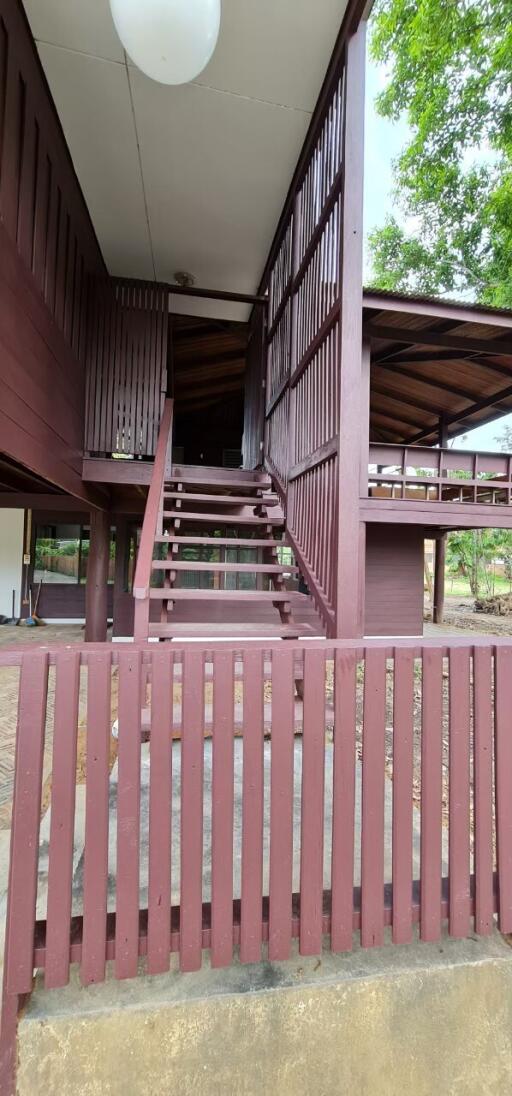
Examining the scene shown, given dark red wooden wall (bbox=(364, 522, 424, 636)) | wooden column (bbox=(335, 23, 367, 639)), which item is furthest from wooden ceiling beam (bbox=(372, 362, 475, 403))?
wooden column (bbox=(335, 23, 367, 639))

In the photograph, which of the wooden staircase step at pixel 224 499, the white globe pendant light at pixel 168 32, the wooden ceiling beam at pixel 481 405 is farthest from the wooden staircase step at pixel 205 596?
the wooden ceiling beam at pixel 481 405

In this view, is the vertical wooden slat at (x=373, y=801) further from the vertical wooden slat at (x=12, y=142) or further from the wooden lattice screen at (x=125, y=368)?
the wooden lattice screen at (x=125, y=368)

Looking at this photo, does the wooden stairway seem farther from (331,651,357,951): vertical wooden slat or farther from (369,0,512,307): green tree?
(369,0,512,307): green tree

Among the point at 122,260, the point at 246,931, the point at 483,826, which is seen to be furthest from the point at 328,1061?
the point at 122,260

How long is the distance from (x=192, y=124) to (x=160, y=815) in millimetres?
4366

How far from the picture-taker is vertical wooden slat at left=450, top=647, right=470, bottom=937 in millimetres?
1391

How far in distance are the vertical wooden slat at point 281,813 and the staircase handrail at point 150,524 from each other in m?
1.31

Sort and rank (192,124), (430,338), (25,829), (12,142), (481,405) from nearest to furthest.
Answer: (25,829)
(12,142)
(192,124)
(430,338)
(481,405)

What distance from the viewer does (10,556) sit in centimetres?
898

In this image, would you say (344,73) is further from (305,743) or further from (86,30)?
(305,743)

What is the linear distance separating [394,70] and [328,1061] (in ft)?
41.3

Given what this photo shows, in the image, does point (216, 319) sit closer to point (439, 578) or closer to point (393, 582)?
point (393, 582)

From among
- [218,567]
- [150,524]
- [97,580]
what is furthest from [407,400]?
[150,524]

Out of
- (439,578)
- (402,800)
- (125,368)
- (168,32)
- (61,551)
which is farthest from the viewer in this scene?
(439,578)
